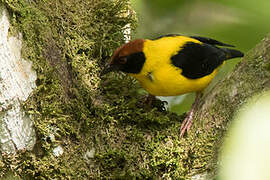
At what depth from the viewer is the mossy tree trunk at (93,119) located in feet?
7.20

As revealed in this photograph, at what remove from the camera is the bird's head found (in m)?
2.80

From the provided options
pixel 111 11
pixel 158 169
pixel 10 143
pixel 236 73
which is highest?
pixel 111 11

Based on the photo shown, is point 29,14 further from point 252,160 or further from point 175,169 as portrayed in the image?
point 252,160

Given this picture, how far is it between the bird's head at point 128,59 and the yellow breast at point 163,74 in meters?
0.06

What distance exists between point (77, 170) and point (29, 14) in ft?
3.91

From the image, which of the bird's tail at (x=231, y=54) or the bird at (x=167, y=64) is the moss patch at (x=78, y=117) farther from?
the bird's tail at (x=231, y=54)

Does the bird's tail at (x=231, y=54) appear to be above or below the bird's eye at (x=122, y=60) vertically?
below

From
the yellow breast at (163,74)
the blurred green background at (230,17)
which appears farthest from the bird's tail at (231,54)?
the blurred green background at (230,17)

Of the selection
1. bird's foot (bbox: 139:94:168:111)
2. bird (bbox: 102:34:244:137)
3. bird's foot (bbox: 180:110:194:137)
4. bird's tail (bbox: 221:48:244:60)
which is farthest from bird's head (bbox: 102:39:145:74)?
bird's tail (bbox: 221:48:244:60)

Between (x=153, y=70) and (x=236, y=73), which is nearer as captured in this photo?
(x=236, y=73)

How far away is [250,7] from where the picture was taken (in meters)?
0.67

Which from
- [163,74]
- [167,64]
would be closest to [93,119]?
[163,74]

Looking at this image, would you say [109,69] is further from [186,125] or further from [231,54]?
[231,54]

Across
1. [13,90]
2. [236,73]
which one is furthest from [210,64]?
[13,90]
